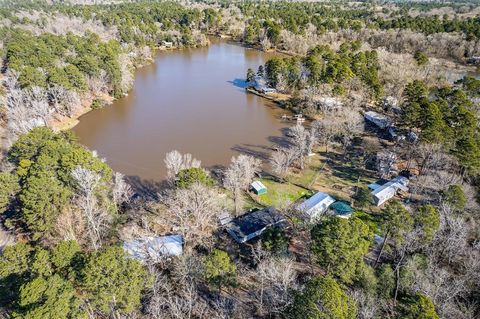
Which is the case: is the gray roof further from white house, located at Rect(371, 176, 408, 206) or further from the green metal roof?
white house, located at Rect(371, 176, 408, 206)

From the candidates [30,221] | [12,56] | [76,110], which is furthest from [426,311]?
[12,56]

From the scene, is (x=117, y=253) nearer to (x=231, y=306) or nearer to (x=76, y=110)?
(x=231, y=306)

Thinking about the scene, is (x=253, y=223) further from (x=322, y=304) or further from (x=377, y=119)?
(x=377, y=119)

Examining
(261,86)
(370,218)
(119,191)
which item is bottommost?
(370,218)

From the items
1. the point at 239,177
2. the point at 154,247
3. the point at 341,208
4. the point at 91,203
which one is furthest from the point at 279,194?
the point at 91,203

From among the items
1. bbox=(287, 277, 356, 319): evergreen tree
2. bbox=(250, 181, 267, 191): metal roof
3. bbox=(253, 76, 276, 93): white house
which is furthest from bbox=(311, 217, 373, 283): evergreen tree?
bbox=(253, 76, 276, 93): white house

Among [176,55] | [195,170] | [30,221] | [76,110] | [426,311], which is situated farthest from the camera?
[176,55]

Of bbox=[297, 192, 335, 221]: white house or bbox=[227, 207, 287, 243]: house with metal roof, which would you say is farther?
bbox=[297, 192, 335, 221]: white house
